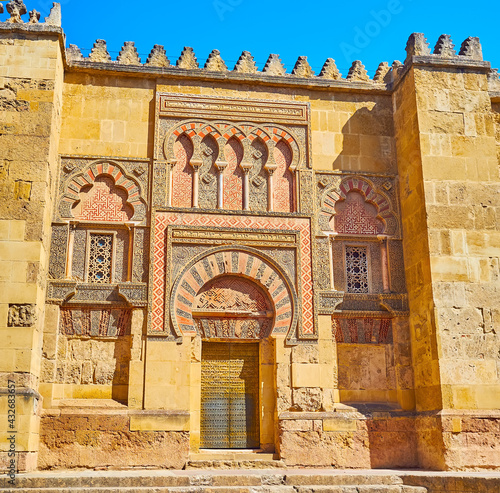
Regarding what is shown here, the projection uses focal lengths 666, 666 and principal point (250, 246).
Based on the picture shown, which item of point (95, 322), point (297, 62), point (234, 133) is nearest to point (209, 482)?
point (95, 322)

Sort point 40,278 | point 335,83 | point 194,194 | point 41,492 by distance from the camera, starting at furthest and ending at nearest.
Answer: point 335,83 < point 194,194 < point 40,278 < point 41,492

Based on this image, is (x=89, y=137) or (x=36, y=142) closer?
(x=36, y=142)

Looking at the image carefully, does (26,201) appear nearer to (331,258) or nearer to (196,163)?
(196,163)

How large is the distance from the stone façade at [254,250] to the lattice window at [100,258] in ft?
0.08

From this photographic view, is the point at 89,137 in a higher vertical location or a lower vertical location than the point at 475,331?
higher

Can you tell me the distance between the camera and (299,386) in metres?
7.66

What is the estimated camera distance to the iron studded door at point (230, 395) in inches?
299

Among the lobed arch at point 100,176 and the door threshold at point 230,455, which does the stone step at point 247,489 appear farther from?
the lobed arch at point 100,176

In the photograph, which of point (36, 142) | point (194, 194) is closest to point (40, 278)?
point (36, 142)

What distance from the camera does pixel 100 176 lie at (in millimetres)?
8148

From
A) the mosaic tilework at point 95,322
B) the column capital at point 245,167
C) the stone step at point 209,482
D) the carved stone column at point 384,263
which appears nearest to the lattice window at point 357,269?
the carved stone column at point 384,263

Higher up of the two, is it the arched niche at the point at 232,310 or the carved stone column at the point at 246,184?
the carved stone column at the point at 246,184

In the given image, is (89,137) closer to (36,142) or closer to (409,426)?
(36,142)

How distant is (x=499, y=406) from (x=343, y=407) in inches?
67.5
